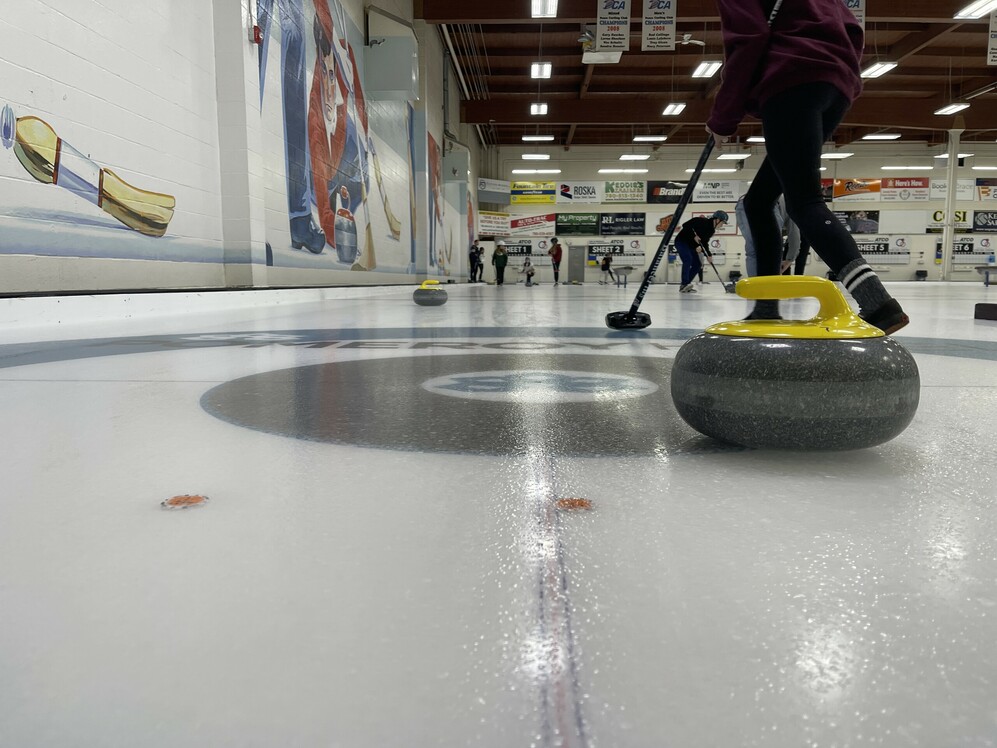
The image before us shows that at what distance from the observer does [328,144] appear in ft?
26.0

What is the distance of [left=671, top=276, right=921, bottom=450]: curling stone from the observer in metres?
0.93

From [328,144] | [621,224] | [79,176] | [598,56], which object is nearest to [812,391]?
[79,176]

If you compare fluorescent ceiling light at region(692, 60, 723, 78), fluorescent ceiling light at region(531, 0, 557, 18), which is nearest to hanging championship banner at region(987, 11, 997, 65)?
fluorescent ceiling light at region(692, 60, 723, 78)

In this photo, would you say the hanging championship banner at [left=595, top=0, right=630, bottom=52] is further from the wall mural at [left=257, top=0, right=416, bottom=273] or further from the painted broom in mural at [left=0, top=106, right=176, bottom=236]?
the painted broom in mural at [left=0, top=106, right=176, bottom=236]

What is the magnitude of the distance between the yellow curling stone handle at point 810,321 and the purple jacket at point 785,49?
2.67 feet

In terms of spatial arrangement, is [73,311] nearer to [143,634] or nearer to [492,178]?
[143,634]

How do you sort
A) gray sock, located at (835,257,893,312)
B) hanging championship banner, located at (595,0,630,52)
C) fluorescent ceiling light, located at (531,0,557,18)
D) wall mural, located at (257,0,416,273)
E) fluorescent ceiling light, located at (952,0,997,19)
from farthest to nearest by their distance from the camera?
fluorescent ceiling light, located at (952,0,997,19), fluorescent ceiling light, located at (531,0,557,18), hanging championship banner, located at (595,0,630,52), wall mural, located at (257,0,416,273), gray sock, located at (835,257,893,312)

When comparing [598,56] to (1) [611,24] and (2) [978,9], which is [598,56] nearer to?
(1) [611,24]

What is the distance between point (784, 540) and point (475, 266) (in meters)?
21.7

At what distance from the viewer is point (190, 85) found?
501 cm

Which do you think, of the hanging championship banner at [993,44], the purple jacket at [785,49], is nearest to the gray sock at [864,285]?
the purple jacket at [785,49]

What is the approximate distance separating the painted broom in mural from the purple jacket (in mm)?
3353

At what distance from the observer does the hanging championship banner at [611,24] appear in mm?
10398

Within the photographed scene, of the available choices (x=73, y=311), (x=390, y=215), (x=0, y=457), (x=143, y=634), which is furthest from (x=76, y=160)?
(x=390, y=215)
